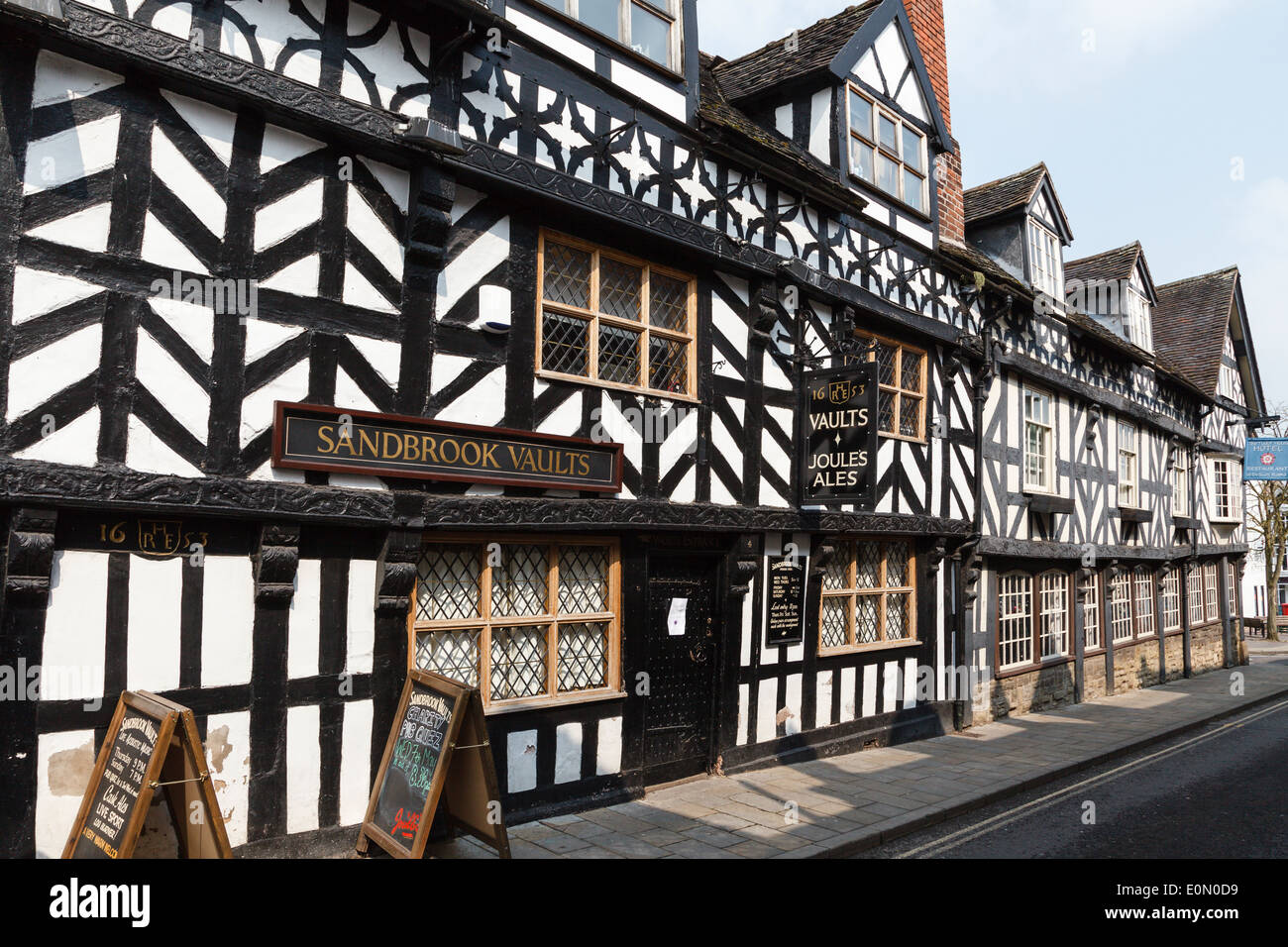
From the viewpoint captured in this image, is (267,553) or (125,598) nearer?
(125,598)

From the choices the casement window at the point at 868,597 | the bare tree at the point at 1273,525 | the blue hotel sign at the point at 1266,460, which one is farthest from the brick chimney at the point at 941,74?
the bare tree at the point at 1273,525

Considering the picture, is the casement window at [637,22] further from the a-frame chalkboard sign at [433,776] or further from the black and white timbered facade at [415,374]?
the a-frame chalkboard sign at [433,776]

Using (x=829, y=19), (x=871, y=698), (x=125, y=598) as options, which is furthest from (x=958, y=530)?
(x=125, y=598)

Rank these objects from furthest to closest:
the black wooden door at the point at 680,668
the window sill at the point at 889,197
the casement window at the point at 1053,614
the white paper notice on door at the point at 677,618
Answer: the casement window at the point at 1053,614, the window sill at the point at 889,197, the white paper notice on door at the point at 677,618, the black wooden door at the point at 680,668

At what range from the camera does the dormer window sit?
1932cm

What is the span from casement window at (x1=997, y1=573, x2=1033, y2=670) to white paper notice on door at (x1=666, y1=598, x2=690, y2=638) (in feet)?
23.3

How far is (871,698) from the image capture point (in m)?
10.8

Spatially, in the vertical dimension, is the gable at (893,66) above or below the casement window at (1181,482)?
above

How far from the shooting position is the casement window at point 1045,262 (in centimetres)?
1537

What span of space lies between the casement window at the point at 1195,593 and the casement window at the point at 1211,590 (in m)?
0.52

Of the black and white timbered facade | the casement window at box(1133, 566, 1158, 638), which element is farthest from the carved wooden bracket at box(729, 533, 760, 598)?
the casement window at box(1133, 566, 1158, 638)

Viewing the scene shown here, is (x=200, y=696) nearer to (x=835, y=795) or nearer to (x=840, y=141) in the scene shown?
(x=835, y=795)

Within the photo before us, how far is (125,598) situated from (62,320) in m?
1.61

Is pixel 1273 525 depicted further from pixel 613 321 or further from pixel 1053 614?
pixel 613 321
